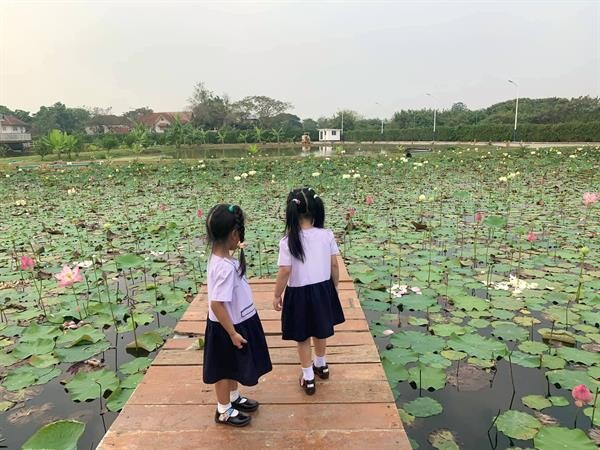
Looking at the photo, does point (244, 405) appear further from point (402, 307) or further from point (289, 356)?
point (402, 307)

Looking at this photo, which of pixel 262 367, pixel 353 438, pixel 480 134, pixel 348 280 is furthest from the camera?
pixel 480 134

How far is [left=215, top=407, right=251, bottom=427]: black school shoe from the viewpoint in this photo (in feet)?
6.29

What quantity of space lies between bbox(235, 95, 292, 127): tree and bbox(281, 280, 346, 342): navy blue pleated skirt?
6120 cm

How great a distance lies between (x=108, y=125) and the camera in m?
67.9

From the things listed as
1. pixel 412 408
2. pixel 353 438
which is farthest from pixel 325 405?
pixel 412 408

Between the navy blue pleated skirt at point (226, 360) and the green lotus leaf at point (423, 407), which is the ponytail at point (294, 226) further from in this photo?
the green lotus leaf at point (423, 407)

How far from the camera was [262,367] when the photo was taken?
1.98 metres

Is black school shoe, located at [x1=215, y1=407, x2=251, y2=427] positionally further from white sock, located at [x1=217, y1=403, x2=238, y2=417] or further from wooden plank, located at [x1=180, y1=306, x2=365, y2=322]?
wooden plank, located at [x1=180, y1=306, x2=365, y2=322]

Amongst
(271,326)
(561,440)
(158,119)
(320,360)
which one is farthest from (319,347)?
(158,119)

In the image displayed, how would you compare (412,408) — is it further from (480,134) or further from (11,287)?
(480,134)

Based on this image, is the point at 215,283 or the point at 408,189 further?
the point at 408,189

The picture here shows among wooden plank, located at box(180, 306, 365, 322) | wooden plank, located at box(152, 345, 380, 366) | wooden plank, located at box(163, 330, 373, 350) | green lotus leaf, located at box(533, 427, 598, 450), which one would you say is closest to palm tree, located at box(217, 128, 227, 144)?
wooden plank, located at box(180, 306, 365, 322)

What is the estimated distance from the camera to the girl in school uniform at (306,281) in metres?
2.12

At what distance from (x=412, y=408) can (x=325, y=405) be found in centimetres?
60
